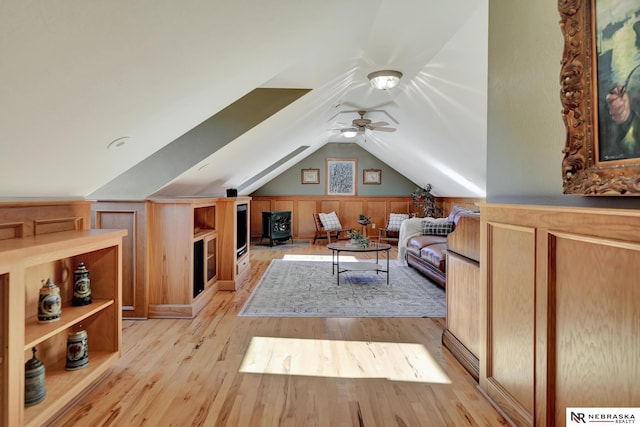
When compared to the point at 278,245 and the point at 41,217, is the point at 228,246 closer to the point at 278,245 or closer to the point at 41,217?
the point at 41,217

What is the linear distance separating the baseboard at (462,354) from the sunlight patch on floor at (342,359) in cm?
17

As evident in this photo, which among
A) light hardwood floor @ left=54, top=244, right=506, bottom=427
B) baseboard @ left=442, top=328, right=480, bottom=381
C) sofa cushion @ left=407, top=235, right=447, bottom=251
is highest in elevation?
sofa cushion @ left=407, top=235, right=447, bottom=251

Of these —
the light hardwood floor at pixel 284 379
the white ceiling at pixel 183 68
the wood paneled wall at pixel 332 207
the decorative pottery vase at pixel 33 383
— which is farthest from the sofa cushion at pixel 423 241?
the decorative pottery vase at pixel 33 383

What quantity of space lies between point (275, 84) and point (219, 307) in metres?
2.33

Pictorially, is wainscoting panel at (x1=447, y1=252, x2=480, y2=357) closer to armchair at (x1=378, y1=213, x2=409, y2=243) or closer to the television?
the television

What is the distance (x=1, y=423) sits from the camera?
1.41m

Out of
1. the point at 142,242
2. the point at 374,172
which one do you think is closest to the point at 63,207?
the point at 142,242

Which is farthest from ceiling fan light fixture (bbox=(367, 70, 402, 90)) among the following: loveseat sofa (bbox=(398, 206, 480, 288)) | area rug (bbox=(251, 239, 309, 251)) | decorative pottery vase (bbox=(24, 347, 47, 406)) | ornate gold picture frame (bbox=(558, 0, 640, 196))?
area rug (bbox=(251, 239, 309, 251))

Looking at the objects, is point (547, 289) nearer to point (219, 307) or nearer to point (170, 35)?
point (170, 35)

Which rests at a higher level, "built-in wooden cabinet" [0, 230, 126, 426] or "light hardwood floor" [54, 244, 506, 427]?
"built-in wooden cabinet" [0, 230, 126, 426]

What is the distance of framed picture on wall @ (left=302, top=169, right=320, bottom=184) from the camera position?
945 centimetres

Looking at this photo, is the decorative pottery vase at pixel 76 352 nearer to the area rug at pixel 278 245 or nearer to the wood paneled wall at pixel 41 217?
the wood paneled wall at pixel 41 217

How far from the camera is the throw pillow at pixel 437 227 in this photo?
5.91 meters

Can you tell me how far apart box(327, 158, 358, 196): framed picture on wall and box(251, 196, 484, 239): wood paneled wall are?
18cm
